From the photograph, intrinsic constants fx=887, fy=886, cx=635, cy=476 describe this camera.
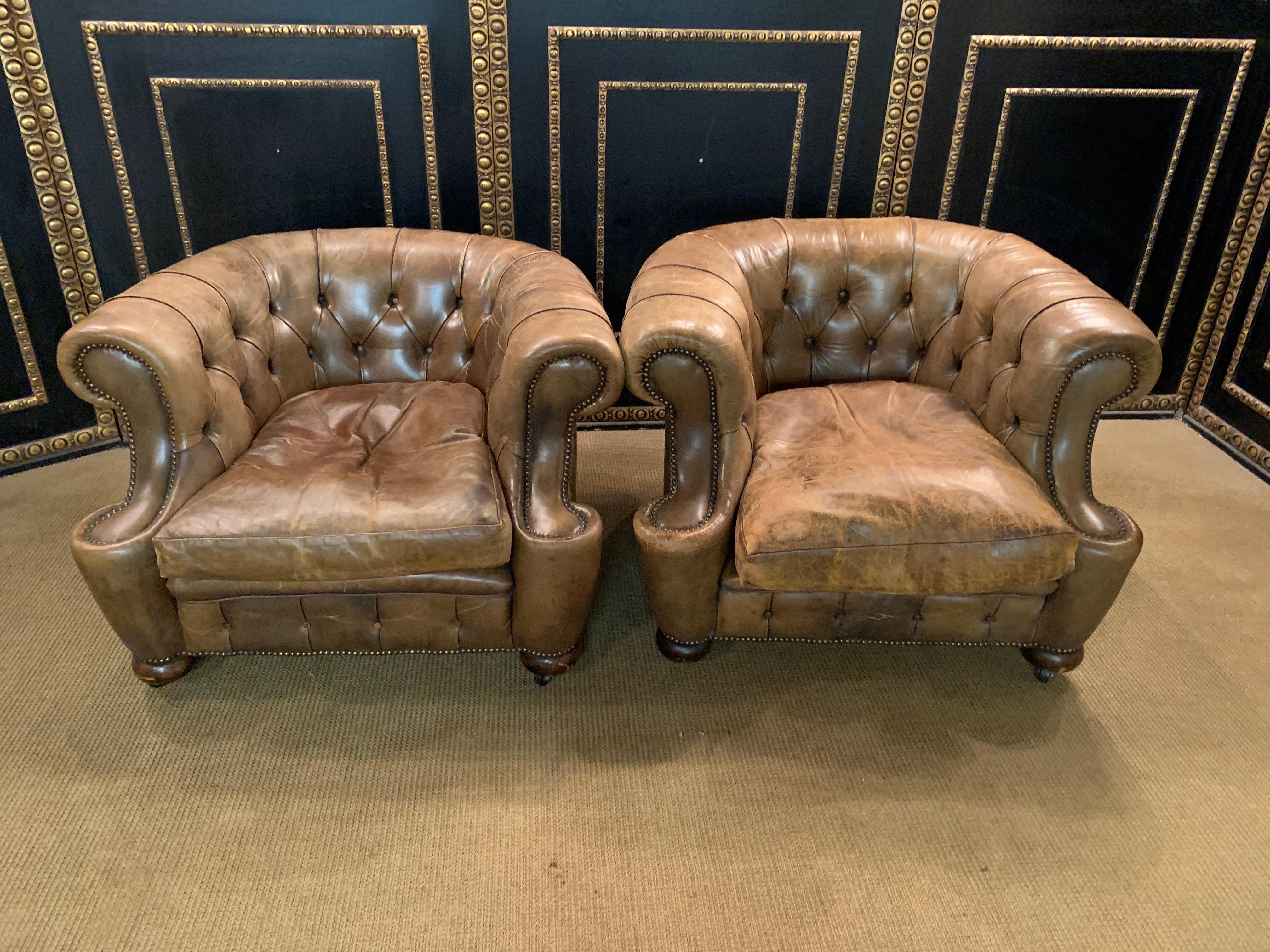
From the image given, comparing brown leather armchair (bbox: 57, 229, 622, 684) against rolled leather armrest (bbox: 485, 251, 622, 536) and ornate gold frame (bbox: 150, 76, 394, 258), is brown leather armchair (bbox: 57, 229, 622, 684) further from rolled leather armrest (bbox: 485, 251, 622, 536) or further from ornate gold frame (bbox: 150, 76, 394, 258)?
ornate gold frame (bbox: 150, 76, 394, 258)

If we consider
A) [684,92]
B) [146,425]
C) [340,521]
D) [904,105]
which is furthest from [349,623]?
[904,105]

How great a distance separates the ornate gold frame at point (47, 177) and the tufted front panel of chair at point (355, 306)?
2.18 ft

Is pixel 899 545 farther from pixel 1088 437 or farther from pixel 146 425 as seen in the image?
pixel 146 425

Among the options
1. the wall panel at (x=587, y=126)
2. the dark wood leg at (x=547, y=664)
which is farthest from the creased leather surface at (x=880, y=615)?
the wall panel at (x=587, y=126)

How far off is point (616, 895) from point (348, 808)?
1.72ft

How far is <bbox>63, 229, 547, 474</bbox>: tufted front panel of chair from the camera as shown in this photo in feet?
6.49

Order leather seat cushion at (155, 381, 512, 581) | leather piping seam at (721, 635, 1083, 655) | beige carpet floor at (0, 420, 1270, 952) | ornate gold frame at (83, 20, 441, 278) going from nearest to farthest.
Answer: beige carpet floor at (0, 420, 1270, 952), leather seat cushion at (155, 381, 512, 581), leather piping seam at (721, 635, 1083, 655), ornate gold frame at (83, 20, 441, 278)

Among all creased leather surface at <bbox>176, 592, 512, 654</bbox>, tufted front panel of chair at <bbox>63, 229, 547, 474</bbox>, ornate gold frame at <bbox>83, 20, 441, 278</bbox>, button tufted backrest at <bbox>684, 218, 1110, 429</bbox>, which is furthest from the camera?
ornate gold frame at <bbox>83, 20, 441, 278</bbox>

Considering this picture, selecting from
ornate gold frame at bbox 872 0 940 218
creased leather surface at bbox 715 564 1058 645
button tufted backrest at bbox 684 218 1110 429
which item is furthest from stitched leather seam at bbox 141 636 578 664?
ornate gold frame at bbox 872 0 940 218

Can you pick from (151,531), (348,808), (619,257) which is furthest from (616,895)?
(619,257)

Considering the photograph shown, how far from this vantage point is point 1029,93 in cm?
254

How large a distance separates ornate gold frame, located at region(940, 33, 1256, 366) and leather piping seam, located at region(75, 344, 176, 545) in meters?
2.18

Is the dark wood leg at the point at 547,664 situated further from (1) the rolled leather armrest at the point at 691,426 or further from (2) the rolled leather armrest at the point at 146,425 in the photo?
(2) the rolled leather armrest at the point at 146,425

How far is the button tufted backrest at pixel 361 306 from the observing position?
2.00 metres
